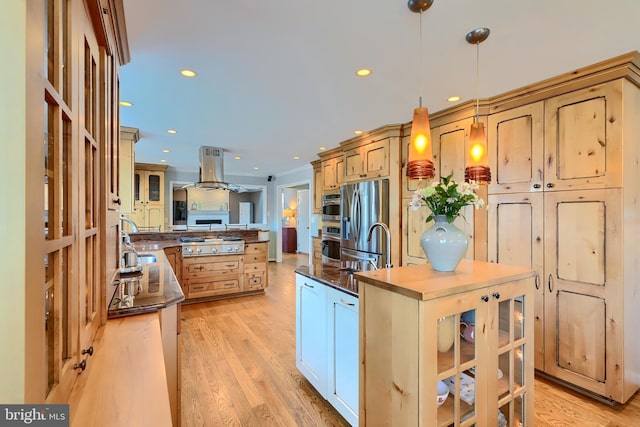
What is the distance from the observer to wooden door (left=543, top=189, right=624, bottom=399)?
6.76 feet

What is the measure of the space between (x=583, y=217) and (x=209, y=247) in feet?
14.2

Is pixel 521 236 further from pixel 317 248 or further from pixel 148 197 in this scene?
pixel 148 197

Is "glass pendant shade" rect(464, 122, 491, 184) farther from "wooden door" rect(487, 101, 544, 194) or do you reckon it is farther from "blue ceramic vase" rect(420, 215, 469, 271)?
"wooden door" rect(487, 101, 544, 194)

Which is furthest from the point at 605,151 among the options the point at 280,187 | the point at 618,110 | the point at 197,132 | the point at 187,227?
the point at 187,227

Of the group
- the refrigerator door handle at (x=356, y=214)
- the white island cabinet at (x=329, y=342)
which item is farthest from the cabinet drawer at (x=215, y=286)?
the white island cabinet at (x=329, y=342)

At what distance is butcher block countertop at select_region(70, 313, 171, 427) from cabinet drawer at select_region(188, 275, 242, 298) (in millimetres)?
3383

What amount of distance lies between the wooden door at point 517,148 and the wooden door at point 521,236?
110mm

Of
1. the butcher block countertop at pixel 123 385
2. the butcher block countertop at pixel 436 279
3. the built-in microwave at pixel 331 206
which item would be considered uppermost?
the built-in microwave at pixel 331 206

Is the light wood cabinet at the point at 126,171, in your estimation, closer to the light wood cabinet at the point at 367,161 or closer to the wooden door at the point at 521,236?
the light wood cabinet at the point at 367,161

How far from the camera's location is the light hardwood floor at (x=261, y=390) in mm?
1953

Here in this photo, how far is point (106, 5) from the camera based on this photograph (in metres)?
1.25

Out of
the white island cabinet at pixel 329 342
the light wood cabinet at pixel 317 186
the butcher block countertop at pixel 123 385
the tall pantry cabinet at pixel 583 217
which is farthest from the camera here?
the light wood cabinet at pixel 317 186

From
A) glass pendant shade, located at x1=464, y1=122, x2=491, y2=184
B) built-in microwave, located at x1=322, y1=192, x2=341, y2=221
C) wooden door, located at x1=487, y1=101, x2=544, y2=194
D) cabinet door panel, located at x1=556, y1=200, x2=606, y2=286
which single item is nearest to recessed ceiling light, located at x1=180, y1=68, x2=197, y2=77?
glass pendant shade, located at x1=464, y1=122, x2=491, y2=184

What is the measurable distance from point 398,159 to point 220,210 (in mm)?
6633
